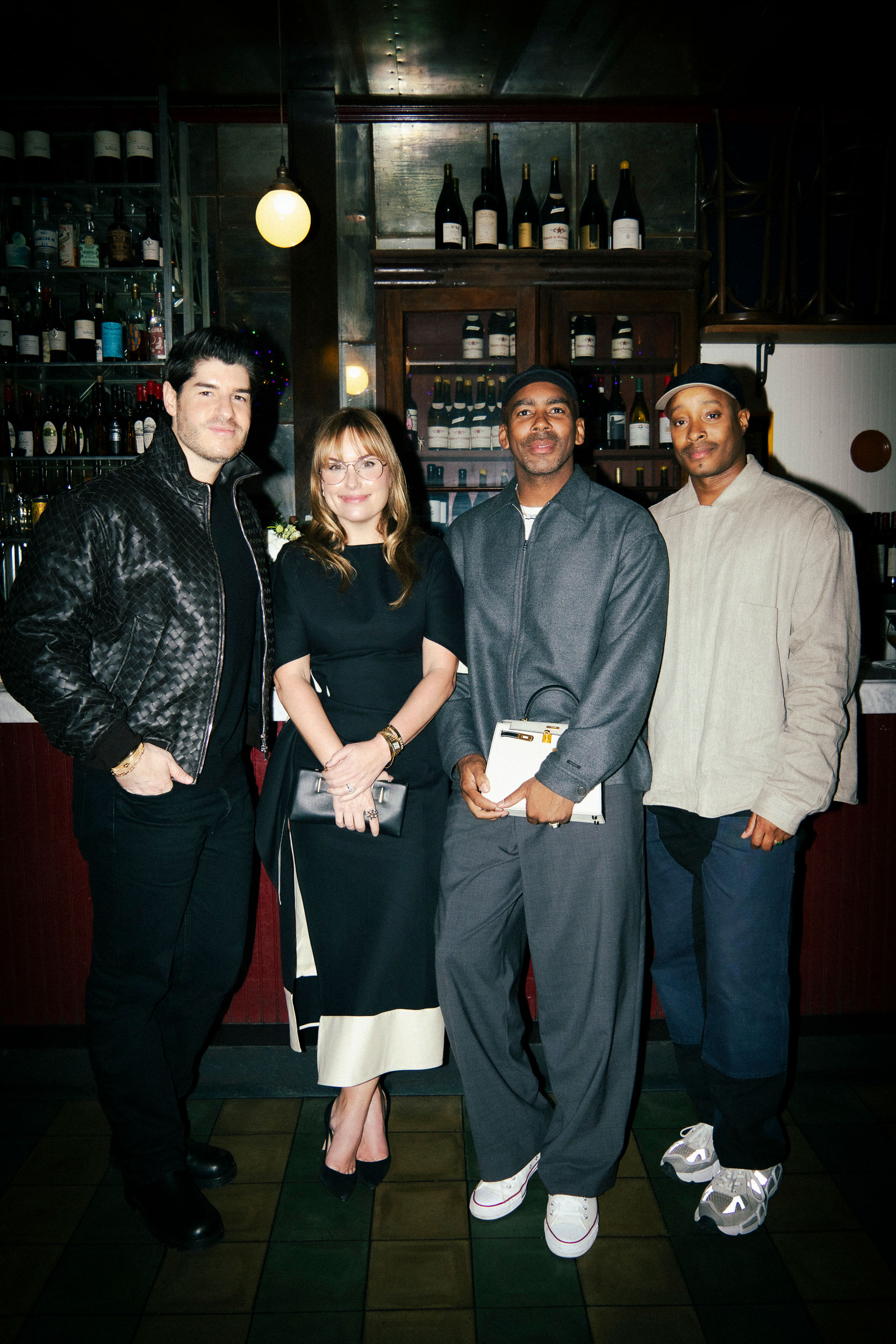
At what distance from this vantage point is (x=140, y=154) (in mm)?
3855

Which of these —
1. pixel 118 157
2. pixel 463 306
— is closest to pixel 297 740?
pixel 463 306

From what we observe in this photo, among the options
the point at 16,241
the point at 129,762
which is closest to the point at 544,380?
the point at 129,762

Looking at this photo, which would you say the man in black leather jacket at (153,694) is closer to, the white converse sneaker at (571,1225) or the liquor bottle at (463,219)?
the white converse sneaker at (571,1225)

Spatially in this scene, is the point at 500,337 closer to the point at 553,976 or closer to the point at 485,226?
the point at 485,226

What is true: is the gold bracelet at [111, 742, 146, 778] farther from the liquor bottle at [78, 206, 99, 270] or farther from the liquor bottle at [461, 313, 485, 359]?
the liquor bottle at [78, 206, 99, 270]

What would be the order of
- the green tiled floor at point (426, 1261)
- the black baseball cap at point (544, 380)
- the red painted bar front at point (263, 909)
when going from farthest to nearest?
the red painted bar front at point (263, 909) < the black baseball cap at point (544, 380) < the green tiled floor at point (426, 1261)

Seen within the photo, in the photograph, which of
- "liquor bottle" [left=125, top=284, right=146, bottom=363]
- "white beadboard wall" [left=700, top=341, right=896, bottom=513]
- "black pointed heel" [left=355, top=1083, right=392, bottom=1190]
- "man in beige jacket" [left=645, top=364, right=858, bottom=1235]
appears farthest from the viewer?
"white beadboard wall" [left=700, top=341, right=896, bottom=513]

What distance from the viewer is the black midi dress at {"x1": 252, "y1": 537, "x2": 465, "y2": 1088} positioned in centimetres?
161

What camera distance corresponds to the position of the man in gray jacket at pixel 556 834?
4.99 ft

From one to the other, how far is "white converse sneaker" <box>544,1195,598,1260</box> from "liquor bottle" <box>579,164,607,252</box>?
4042 millimetres

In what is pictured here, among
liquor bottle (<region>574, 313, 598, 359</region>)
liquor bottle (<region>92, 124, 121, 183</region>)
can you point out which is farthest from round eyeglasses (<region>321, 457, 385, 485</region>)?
liquor bottle (<region>92, 124, 121, 183</region>)

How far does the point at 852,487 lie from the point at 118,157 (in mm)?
4042

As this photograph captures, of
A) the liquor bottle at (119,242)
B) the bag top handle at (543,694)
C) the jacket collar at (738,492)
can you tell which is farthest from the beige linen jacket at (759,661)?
the liquor bottle at (119,242)

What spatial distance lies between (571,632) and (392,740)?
15.2 inches
